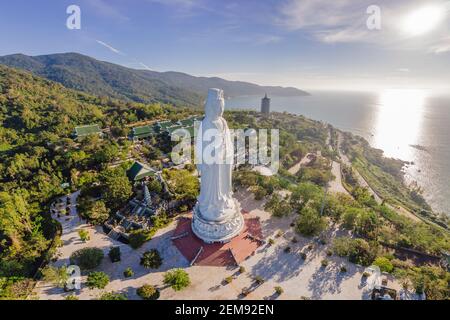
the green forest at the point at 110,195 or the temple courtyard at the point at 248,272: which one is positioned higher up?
the green forest at the point at 110,195

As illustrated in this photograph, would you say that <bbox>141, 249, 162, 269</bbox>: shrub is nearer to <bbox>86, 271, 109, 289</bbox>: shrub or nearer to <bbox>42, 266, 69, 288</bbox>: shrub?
<bbox>86, 271, 109, 289</bbox>: shrub

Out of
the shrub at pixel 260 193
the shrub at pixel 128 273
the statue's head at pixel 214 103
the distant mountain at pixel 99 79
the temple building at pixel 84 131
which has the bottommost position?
the shrub at pixel 128 273

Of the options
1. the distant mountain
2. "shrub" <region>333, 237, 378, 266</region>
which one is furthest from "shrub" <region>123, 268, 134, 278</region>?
the distant mountain

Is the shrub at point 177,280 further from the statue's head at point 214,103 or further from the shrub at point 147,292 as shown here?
the statue's head at point 214,103

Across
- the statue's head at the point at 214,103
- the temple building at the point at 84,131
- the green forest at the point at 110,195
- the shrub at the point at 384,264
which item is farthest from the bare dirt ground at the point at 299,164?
the temple building at the point at 84,131

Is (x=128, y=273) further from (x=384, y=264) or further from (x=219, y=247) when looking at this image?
(x=384, y=264)

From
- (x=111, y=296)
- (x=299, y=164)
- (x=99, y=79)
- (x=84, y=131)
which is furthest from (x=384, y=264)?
(x=99, y=79)

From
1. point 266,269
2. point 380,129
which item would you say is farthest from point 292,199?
point 380,129
